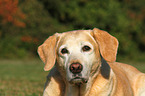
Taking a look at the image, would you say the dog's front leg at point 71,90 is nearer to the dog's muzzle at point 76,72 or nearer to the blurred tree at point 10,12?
the dog's muzzle at point 76,72

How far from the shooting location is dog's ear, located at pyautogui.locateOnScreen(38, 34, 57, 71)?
499 centimetres

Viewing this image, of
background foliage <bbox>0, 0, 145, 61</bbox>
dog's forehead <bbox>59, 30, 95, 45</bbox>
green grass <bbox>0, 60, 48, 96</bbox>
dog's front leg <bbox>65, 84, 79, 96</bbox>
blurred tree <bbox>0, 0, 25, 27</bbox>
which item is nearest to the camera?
dog's forehead <bbox>59, 30, 95, 45</bbox>

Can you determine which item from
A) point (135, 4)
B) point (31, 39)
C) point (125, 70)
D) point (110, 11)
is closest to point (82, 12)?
point (110, 11)

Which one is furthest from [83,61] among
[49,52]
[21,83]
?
[21,83]

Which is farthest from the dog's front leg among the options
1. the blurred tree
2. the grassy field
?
the blurred tree

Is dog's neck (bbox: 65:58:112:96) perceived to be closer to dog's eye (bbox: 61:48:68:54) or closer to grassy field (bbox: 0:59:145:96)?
dog's eye (bbox: 61:48:68:54)

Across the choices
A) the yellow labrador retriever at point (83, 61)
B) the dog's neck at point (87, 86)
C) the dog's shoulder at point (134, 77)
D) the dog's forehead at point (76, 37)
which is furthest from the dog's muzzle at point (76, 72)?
the dog's shoulder at point (134, 77)

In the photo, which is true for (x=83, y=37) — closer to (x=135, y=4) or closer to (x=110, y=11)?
(x=110, y=11)

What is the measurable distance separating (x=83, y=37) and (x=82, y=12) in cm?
4353

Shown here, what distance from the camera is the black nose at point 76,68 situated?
14.3ft

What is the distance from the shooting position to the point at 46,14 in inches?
1781

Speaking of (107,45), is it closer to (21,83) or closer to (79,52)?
(79,52)

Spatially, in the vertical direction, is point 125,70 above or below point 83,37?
below

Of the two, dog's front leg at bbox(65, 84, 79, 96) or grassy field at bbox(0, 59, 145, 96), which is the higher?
dog's front leg at bbox(65, 84, 79, 96)
